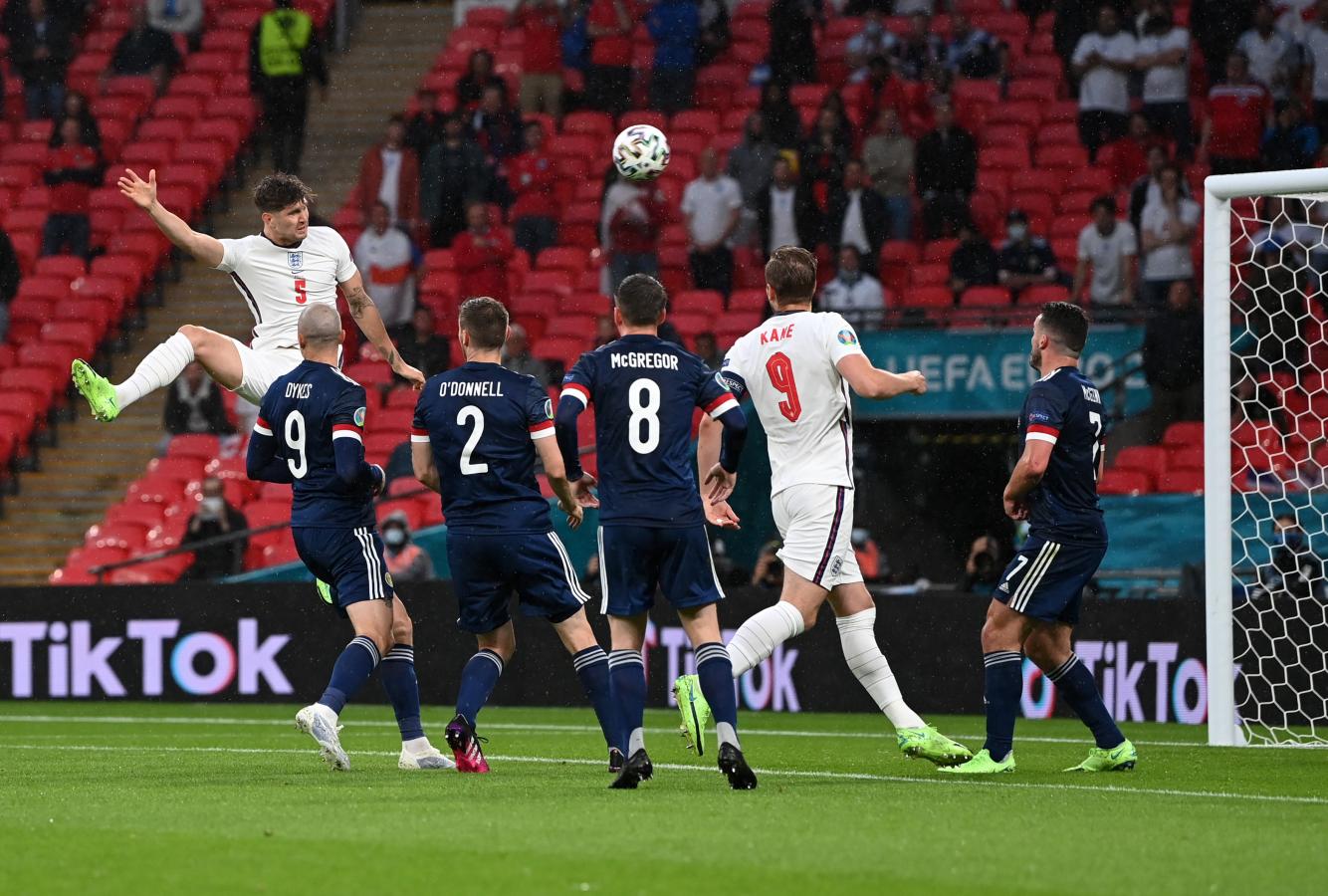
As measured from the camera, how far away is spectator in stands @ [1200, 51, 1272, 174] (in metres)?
17.6

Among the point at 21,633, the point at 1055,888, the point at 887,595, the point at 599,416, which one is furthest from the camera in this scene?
the point at 21,633

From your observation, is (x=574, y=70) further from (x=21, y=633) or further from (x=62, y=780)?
(x=62, y=780)

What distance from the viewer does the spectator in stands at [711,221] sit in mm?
18234

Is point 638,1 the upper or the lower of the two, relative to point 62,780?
upper

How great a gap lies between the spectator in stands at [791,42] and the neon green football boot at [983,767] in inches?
485

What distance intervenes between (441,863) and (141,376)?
4.69 metres

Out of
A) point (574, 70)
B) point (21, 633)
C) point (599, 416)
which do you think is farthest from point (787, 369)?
point (574, 70)

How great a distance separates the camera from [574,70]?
21375 millimetres

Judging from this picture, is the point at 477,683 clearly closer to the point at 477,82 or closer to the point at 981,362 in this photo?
the point at 981,362

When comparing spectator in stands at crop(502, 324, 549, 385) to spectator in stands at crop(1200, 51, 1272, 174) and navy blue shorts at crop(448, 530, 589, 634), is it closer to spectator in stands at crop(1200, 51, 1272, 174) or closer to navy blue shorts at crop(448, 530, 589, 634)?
spectator in stands at crop(1200, 51, 1272, 174)

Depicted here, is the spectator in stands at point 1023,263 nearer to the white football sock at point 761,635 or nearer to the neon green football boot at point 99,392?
the white football sock at point 761,635

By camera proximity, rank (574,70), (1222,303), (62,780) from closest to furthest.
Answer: (62,780), (1222,303), (574,70)

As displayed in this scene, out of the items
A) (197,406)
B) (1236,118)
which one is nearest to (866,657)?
(1236,118)

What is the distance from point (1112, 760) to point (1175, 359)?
7034mm
